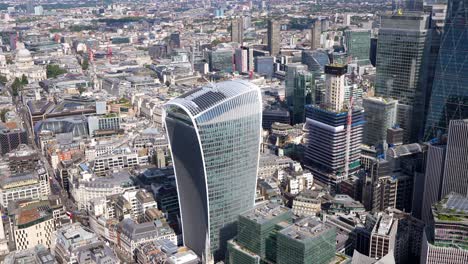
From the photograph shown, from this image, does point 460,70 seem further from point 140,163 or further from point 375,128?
point 140,163

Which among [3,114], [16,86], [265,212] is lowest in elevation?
[3,114]

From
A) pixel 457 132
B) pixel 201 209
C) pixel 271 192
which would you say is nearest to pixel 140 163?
pixel 271 192

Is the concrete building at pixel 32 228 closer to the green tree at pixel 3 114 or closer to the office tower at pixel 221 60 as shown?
the green tree at pixel 3 114

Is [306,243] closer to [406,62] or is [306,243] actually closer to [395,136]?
[395,136]

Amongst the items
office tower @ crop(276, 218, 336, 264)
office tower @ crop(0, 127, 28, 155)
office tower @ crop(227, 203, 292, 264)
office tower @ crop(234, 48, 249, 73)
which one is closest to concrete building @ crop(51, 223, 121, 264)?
office tower @ crop(227, 203, 292, 264)

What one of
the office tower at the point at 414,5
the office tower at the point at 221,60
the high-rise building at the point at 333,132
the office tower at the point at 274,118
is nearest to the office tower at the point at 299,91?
the office tower at the point at 274,118

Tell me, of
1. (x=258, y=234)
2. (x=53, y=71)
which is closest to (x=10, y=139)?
(x=258, y=234)

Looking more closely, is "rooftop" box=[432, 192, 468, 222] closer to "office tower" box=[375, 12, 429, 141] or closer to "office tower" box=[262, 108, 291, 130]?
"office tower" box=[375, 12, 429, 141]
